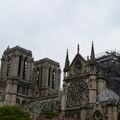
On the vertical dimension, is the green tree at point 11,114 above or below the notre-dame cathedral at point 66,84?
below

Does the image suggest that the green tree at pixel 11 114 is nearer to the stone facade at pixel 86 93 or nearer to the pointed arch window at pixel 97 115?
the stone facade at pixel 86 93

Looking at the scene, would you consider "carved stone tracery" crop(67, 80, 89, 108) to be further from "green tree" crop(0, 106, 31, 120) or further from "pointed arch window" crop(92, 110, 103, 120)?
"green tree" crop(0, 106, 31, 120)

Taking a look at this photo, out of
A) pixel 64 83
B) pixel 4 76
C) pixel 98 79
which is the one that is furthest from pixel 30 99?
pixel 98 79

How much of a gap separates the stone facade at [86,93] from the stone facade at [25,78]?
21.5 m

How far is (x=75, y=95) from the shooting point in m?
76.8

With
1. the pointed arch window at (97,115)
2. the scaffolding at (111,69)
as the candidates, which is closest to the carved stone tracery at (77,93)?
the scaffolding at (111,69)

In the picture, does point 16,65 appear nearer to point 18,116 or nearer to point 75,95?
point 75,95

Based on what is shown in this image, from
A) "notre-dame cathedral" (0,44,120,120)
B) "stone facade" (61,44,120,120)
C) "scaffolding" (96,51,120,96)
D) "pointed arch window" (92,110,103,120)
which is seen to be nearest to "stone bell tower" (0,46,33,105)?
"notre-dame cathedral" (0,44,120,120)

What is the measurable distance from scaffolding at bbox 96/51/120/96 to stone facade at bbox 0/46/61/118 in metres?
23.2

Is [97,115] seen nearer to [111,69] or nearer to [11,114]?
[11,114]

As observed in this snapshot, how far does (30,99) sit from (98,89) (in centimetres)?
3631

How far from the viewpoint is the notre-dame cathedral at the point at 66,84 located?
6750cm

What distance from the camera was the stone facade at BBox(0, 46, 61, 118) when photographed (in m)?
103

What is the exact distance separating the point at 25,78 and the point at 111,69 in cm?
3623
